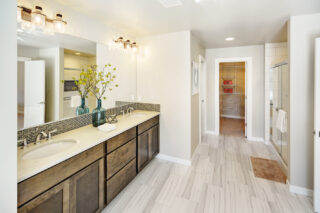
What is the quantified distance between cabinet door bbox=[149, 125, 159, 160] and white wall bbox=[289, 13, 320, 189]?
2048 mm

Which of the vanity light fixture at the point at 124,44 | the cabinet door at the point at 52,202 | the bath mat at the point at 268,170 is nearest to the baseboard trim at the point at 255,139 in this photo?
the bath mat at the point at 268,170

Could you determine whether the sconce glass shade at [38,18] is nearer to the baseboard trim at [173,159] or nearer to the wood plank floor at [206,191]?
the wood plank floor at [206,191]

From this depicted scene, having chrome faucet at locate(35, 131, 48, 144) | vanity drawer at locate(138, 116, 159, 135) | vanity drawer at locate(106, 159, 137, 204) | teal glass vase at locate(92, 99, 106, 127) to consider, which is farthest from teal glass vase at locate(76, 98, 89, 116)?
vanity drawer at locate(106, 159, 137, 204)

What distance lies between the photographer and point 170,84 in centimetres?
301

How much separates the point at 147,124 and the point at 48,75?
152 centimetres

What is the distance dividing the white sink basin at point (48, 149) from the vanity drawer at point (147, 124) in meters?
1.00

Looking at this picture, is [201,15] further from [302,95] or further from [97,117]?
[97,117]

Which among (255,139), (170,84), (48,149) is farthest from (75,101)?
(255,139)

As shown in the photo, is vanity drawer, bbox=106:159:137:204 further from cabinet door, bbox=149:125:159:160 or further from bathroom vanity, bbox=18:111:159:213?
cabinet door, bbox=149:125:159:160

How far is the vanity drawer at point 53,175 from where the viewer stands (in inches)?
41.6

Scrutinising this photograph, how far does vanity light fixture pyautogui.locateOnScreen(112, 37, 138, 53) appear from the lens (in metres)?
2.69

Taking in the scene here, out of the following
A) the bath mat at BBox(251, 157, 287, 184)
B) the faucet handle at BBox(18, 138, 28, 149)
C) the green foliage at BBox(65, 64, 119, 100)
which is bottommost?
the bath mat at BBox(251, 157, 287, 184)

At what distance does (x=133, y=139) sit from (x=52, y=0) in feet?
6.23

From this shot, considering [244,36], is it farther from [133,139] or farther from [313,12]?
[133,139]
